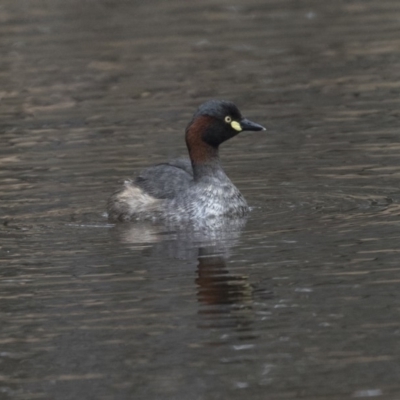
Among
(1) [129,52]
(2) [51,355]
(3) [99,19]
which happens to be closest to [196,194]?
(2) [51,355]

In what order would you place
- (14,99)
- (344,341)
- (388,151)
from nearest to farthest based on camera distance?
1. (344,341)
2. (388,151)
3. (14,99)

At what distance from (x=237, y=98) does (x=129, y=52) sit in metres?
3.96

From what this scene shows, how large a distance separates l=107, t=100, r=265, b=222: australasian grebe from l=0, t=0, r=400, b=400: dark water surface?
11.2 inches

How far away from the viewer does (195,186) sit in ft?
40.7

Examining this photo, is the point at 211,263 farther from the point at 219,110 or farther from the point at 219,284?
the point at 219,110

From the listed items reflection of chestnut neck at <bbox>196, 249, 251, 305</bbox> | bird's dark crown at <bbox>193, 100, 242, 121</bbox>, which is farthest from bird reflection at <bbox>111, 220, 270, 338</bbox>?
bird's dark crown at <bbox>193, 100, 242, 121</bbox>

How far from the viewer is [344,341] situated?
8.17 m

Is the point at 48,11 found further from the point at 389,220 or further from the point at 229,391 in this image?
the point at 229,391

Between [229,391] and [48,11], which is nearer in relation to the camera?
[229,391]

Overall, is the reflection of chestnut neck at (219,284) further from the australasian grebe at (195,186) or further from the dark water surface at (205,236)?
the australasian grebe at (195,186)

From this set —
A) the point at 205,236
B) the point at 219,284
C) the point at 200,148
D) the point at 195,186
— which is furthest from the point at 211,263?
the point at 200,148

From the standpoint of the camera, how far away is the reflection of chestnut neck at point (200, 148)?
491 inches

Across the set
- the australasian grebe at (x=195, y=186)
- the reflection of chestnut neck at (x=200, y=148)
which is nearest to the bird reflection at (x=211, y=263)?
the australasian grebe at (x=195, y=186)

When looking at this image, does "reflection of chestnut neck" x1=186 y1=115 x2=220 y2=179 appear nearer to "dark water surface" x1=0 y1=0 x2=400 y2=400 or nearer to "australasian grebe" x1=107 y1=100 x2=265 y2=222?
"australasian grebe" x1=107 y1=100 x2=265 y2=222
